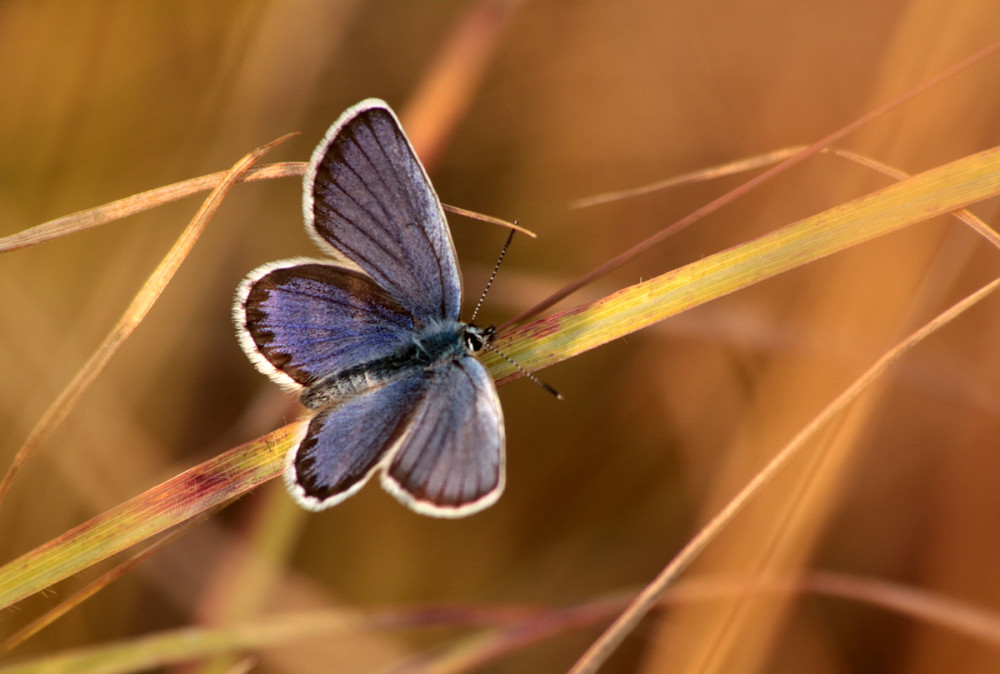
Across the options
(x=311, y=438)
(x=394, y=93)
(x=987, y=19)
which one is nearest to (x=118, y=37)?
(x=394, y=93)

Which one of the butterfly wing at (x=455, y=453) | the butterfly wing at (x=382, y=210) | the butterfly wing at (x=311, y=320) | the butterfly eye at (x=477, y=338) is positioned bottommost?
the butterfly wing at (x=455, y=453)

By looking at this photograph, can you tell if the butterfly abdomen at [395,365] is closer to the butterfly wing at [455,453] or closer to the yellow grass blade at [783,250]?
the butterfly wing at [455,453]

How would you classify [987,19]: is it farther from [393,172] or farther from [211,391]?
[211,391]

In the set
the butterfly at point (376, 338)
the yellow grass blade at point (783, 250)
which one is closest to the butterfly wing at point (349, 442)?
the butterfly at point (376, 338)

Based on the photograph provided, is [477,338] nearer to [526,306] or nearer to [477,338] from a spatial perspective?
[477,338]

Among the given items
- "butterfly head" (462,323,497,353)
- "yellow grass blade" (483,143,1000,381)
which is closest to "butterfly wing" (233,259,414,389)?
"butterfly head" (462,323,497,353)

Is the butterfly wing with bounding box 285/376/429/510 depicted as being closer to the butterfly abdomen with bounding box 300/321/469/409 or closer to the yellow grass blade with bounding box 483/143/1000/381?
the butterfly abdomen with bounding box 300/321/469/409

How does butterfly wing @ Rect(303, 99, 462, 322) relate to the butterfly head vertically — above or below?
above
